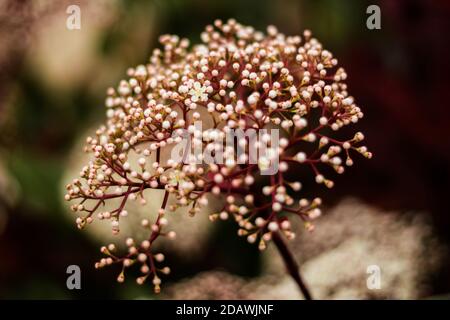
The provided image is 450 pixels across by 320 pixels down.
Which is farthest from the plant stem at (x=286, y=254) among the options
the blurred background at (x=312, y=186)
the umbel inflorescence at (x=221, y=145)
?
the blurred background at (x=312, y=186)

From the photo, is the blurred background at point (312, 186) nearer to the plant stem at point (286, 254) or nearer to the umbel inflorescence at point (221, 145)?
the plant stem at point (286, 254)

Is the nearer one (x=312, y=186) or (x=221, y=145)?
(x=221, y=145)

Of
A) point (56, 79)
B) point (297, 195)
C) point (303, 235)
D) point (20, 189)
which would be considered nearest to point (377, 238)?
point (303, 235)

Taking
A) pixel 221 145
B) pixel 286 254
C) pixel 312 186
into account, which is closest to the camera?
pixel 221 145

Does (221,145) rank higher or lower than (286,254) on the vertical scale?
higher

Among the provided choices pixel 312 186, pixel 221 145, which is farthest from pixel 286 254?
pixel 312 186

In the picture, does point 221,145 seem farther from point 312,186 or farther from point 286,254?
point 312,186

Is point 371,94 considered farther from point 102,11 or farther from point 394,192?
point 102,11

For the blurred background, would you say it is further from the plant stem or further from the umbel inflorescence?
the umbel inflorescence
